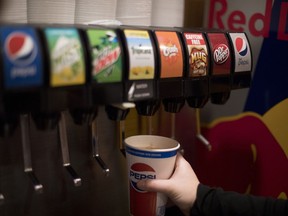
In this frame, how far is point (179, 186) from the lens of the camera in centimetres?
73

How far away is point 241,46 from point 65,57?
14.6 inches

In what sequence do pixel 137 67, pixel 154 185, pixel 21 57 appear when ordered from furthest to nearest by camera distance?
pixel 154 185
pixel 137 67
pixel 21 57

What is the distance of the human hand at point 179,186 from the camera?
27.6 inches

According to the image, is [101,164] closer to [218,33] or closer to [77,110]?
[77,110]

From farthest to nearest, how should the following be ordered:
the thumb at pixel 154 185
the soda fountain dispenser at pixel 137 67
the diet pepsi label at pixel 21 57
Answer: the thumb at pixel 154 185 < the soda fountain dispenser at pixel 137 67 < the diet pepsi label at pixel 21 57

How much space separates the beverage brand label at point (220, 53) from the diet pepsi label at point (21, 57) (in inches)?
13.1

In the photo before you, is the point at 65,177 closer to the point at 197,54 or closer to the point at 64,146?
the point at 64,146

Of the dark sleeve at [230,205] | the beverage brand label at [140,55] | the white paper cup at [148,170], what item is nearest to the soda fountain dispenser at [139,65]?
the beverage brand label at [140,55]

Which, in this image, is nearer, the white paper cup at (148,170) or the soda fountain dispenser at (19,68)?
the soda fountain dispenser at (19,68)

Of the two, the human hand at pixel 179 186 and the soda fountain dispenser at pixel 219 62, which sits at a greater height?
the soda fountain dispenser at pixel 219 62

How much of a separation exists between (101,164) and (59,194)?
11cm

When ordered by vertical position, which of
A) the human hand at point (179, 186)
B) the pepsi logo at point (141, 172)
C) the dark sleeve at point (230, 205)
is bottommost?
the dark sleeve at point (230, 205)

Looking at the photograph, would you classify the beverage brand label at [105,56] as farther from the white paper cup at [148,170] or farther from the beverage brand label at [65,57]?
the white paper cup at [148,170]

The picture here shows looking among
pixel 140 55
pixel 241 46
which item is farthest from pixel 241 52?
pixel 140 55
